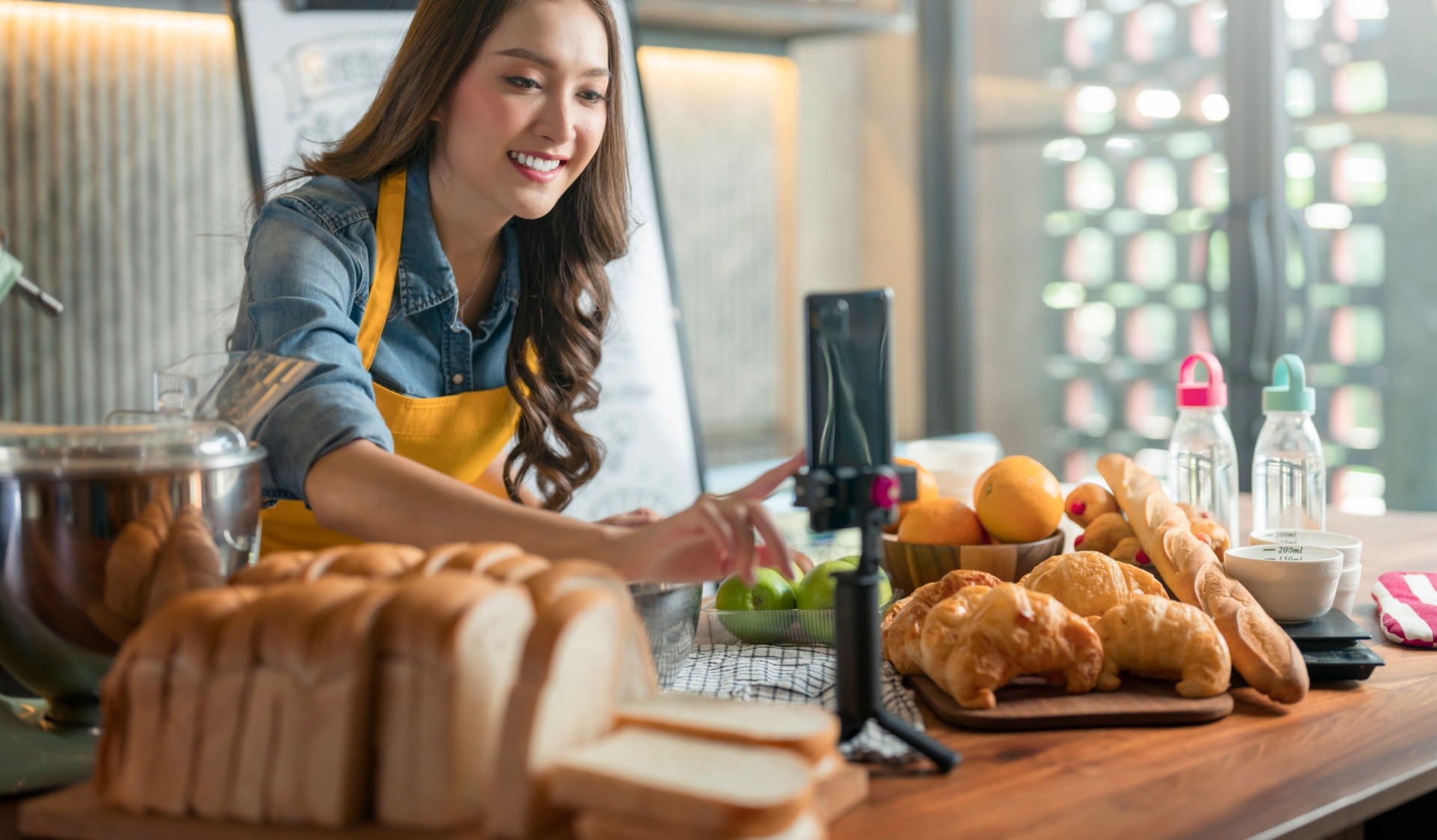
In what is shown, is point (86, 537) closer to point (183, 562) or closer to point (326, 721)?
point (183, 562)

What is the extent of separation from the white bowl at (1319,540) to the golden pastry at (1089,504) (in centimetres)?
18

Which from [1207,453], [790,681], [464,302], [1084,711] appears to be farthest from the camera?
[464,302]

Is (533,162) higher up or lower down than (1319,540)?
higher up

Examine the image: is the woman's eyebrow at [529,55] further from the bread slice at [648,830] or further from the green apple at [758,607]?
the bread slice at [648,830]

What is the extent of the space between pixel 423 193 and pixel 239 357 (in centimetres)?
62

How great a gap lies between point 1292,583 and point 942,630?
43cm

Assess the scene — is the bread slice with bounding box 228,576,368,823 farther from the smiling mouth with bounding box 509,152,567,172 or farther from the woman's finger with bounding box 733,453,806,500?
the smiling mouth with bounding box 509,152,567,172

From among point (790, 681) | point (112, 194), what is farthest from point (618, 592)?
point (112, 194)

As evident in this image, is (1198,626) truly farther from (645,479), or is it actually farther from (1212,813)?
(645,479)

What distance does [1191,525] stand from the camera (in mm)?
1509

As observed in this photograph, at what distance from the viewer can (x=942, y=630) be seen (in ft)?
3.82

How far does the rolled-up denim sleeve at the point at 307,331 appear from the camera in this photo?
1.20 meters

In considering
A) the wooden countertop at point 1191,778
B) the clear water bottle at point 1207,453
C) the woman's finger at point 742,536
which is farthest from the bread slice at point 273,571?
the clear water bottle at point 1207,453

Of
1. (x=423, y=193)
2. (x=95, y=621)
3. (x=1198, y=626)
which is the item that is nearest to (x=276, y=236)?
(x=423, y=193)
